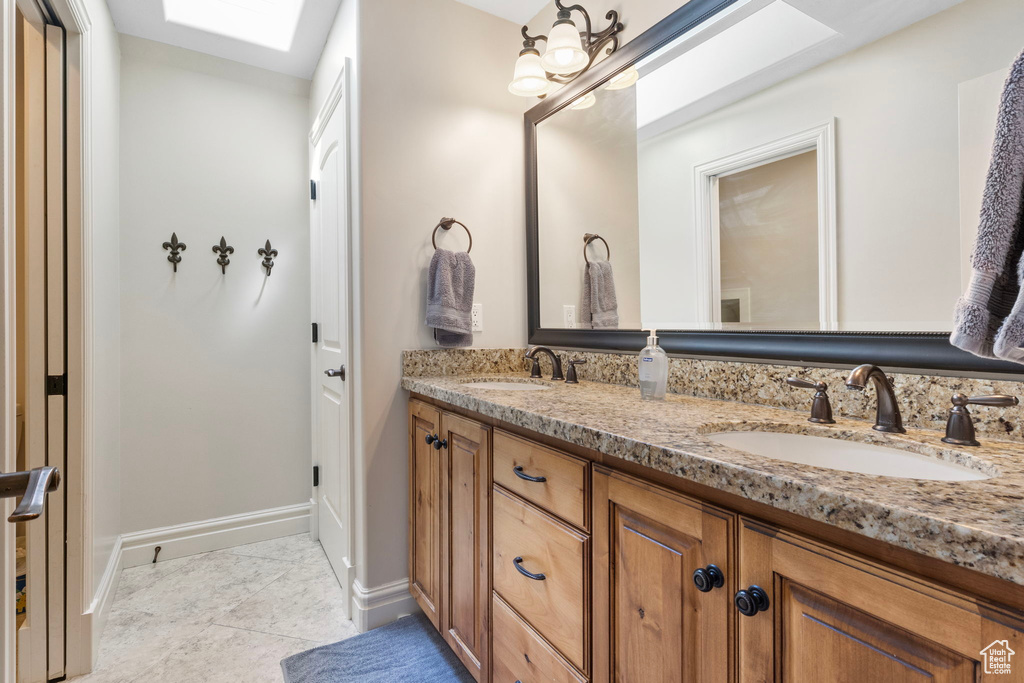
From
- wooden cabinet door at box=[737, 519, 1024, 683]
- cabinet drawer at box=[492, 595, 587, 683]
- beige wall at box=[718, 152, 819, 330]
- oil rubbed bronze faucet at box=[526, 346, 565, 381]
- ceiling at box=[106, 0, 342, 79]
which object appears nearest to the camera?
wooden cabinet door at box=[737, 519, 1024, 683]

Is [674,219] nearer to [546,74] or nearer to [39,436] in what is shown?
[546,74]

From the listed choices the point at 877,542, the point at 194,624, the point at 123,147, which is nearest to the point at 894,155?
the point at 877,542

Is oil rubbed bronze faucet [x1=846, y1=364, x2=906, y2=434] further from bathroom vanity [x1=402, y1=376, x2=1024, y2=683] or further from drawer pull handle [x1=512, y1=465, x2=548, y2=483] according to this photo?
drawer pull handle [x1=512, y1=465, x2=548, y2=483]

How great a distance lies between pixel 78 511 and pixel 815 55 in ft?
7.75

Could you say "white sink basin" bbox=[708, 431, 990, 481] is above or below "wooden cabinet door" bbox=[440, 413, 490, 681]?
above

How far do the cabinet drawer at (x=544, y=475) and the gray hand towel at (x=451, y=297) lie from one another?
657 mm

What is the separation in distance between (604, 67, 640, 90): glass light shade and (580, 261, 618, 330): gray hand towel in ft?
1.92

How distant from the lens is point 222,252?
7.73ft

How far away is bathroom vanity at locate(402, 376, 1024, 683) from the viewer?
49cm

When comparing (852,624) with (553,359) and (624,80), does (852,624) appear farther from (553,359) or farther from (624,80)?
(624,80)

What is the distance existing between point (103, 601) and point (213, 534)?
2.03 ft

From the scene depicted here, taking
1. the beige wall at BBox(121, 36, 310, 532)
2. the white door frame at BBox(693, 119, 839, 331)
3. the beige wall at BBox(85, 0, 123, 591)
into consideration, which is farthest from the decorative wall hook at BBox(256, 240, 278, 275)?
the white door frame at BBox(693, 119, 839, 331)

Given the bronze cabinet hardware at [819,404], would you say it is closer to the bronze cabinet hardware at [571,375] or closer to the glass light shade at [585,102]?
the bronze cabinet hardware at [571,375]

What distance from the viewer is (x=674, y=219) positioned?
4.84ft
